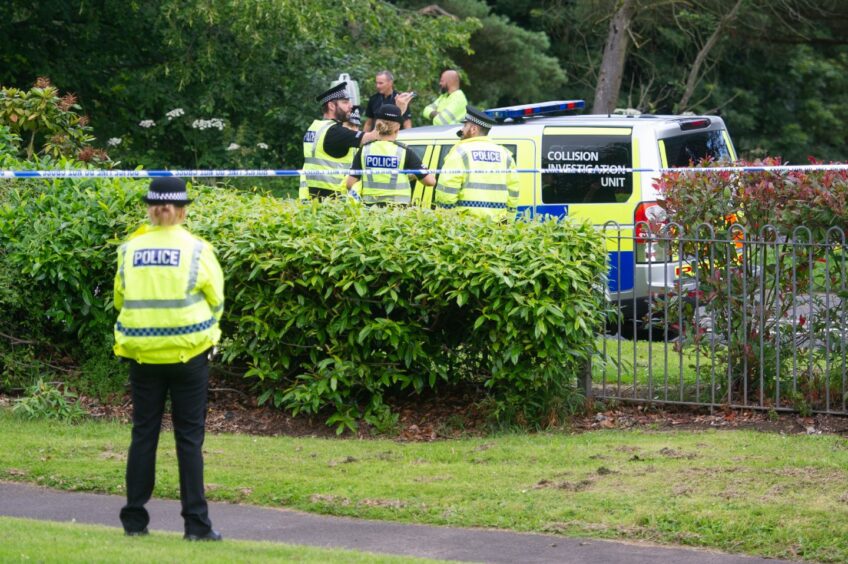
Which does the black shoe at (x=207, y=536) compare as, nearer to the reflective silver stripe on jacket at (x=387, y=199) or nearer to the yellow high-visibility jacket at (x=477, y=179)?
the yellow high-visibility jacket at (x=477, y=179)

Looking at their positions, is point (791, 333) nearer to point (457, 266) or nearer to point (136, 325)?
point (457, 266)

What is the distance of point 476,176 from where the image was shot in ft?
35.4

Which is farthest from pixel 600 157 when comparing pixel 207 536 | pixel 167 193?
pixel 207 536

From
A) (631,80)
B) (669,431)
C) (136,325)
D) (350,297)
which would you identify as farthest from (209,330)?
(631,80)

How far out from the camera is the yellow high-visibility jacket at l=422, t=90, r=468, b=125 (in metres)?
15.8

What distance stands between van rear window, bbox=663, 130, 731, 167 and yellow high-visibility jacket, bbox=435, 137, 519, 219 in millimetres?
2248

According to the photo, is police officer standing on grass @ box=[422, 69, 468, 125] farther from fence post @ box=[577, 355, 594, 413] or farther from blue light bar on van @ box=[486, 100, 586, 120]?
fence post @ box=[577, 355, 594, 413]

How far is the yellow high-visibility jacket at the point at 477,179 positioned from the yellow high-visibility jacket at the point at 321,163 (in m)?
1.38

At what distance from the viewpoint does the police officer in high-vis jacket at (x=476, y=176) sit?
10.8m

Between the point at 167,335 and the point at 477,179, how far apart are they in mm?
5070

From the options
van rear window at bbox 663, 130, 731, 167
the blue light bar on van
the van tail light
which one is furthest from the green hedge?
the blue light bar on van

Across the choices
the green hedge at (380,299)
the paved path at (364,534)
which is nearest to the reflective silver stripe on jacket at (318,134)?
the green hedge at (380,299)

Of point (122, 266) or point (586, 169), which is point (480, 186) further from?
point (122, 266)

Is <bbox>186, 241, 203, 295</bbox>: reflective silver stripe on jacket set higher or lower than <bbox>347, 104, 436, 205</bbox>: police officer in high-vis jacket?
lower
